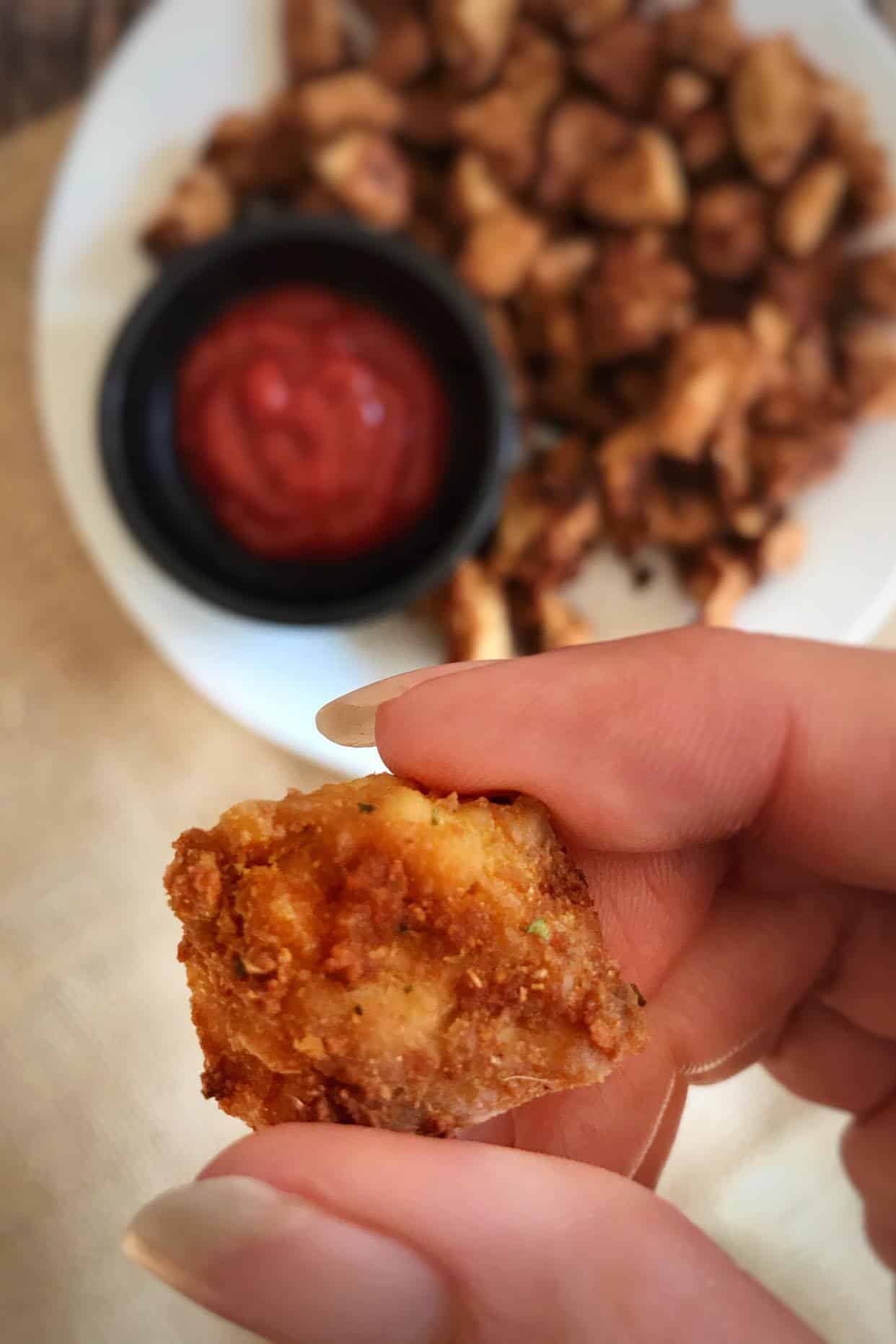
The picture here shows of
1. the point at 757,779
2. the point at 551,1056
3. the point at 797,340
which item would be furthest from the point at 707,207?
the point at 551,1056

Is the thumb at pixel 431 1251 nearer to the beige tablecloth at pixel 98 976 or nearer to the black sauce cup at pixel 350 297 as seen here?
the beige tablecloth at pixel 98 976

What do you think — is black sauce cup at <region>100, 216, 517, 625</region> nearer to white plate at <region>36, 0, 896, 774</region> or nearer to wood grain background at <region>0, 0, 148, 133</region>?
white plate at <region>36, 0, 896, 774</region>

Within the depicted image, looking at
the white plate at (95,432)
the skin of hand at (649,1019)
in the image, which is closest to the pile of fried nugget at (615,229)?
the white plate at (95,432)

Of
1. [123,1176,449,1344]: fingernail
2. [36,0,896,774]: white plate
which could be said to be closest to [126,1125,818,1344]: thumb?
[123,1176,449,1344]: fingernail

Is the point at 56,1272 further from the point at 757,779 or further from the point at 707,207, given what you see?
the point at 707,207

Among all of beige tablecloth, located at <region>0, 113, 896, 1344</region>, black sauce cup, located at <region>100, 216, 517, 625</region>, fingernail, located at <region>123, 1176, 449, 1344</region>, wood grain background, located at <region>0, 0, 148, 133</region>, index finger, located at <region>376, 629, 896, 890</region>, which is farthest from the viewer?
wood grain background, located at <region>0, 0, 148, 133</region>

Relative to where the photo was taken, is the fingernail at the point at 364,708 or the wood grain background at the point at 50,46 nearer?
the fingernail at the point at 364,708
